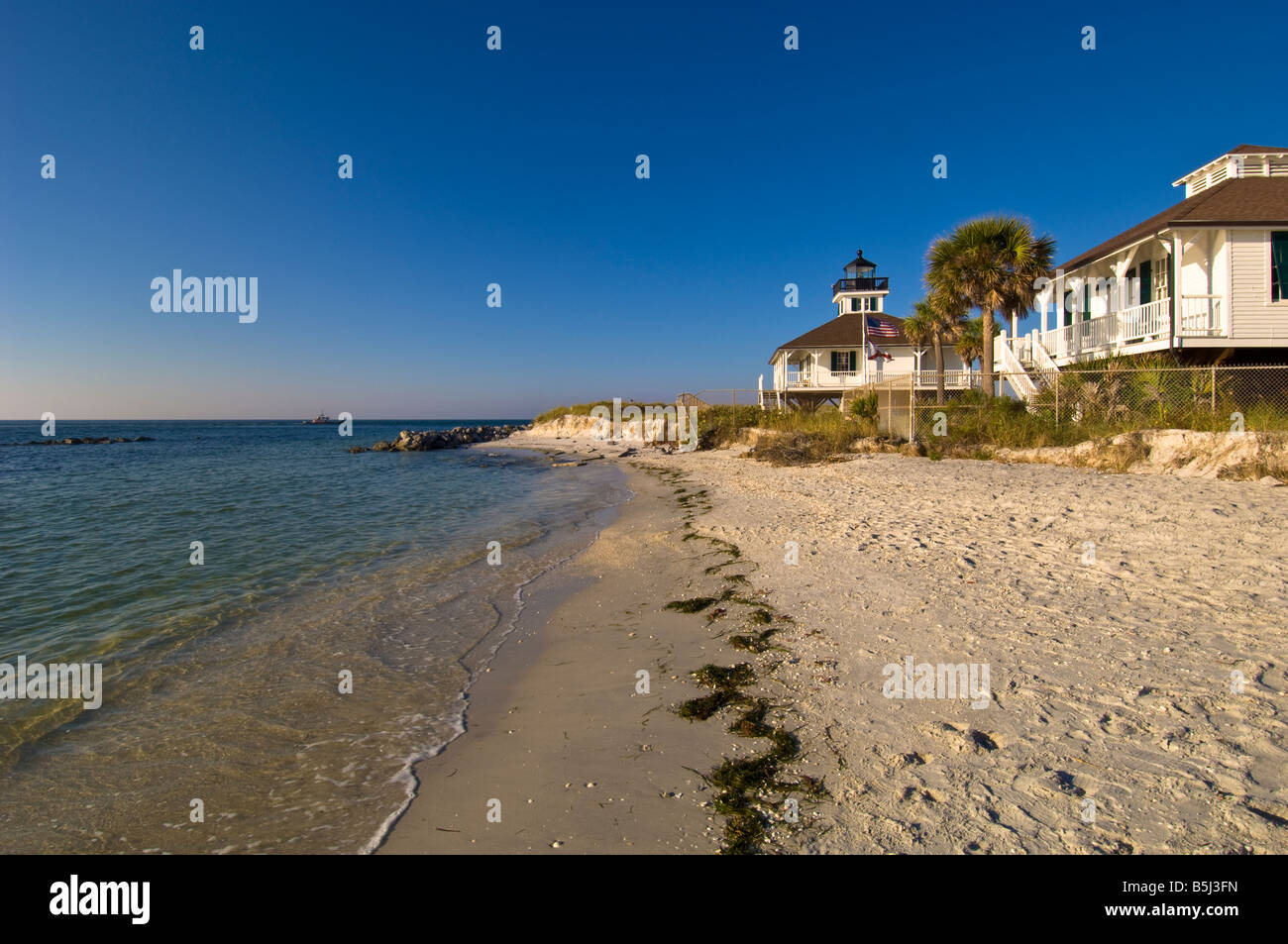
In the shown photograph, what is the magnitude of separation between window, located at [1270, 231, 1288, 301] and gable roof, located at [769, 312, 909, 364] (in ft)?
50.0

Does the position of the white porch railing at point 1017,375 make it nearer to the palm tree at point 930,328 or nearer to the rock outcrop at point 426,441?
the palm tree at point 930,328

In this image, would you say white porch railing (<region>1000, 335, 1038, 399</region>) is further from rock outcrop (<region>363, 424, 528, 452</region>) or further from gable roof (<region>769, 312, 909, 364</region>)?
rock outcrop (<region>363, 424, 528, 452</region>)

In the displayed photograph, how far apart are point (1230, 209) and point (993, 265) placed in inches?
239

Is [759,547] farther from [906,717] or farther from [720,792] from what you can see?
[720,792]

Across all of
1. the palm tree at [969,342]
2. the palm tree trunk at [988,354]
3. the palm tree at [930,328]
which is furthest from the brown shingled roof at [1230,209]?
the palm tree at [969,342]

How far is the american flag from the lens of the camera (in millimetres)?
32719

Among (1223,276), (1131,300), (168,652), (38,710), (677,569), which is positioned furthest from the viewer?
(1131,300)

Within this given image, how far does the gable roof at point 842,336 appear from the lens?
3230cm

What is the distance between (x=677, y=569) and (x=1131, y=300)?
20878mm

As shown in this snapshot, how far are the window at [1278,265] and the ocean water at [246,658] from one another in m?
20.2

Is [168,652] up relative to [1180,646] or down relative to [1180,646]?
down

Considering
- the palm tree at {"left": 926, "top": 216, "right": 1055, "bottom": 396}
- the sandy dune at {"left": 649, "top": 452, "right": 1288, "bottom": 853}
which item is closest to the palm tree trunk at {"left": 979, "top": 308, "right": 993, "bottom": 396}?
the palm tree at {"left": 926, "top": 216, "right": 1055, "bottom": 396}
